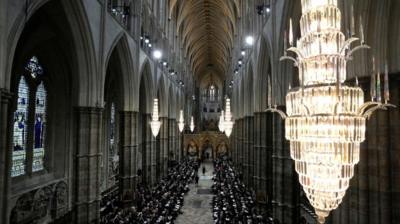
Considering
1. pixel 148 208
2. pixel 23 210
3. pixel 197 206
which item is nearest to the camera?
pixel 23 210

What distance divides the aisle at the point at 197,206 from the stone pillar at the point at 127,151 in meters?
4.31

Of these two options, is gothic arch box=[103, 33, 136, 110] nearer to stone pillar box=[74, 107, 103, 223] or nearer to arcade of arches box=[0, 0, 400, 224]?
arcade of arches box=[0, 0, 400, 224]

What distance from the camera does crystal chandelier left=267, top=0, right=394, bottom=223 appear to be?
15.9ft

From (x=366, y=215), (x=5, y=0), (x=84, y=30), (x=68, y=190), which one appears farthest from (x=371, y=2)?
(x=68, y=190)

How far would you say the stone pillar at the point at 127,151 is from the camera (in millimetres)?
20078

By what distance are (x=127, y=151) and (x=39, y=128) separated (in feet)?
19.2

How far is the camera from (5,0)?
7.79 metres

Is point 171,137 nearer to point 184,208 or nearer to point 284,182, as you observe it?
point 184,208

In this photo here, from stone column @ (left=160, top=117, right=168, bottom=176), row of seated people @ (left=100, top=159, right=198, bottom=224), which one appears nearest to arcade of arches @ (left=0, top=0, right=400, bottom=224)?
row of seated people @ (left=100, top=159, right=198, bottom=224)

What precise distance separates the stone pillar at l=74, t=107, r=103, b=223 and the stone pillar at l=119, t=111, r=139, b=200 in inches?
234

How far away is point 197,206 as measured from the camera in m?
22.4

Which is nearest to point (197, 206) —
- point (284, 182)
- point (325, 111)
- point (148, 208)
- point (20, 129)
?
point (148, 208)

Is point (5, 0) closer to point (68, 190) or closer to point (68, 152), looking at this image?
point (68, 152)

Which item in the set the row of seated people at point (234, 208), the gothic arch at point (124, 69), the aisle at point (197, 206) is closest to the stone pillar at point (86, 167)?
the gothic arch at point (124, 69)
